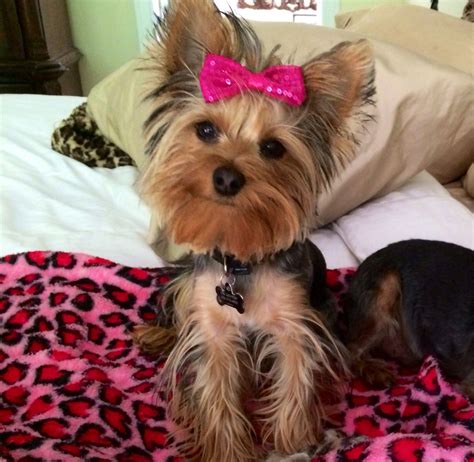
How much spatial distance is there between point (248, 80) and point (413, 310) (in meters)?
0.66

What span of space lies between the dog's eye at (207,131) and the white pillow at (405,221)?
2.17 ft

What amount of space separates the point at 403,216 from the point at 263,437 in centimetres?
74

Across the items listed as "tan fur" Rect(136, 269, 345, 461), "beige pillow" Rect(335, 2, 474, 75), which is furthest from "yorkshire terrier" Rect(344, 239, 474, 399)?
"beige pillow" Rect(335, 2, 474, 75)

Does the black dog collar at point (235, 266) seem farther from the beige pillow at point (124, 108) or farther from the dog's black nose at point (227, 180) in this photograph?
the beige pillow at point (124, 108)

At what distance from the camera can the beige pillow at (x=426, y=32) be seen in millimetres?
2037

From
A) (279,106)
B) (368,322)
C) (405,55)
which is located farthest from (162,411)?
(405,55)

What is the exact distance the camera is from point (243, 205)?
1090 mm

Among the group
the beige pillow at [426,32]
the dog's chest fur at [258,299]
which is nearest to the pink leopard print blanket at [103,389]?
the dog's chest fur at [258,299]

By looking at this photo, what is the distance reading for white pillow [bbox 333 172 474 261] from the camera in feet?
5.36

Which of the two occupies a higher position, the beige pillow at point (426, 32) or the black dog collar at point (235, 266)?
the beige pillow at point (426, 32)

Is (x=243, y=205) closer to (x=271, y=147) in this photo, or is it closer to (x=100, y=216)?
(x=271, y=147)

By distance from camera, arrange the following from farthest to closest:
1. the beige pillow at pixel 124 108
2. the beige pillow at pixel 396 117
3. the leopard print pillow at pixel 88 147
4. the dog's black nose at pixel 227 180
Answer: the leopard print pillow at pixel 88 147 < the beige pillow at pixel 124 108 < the beige pillow at pixel 396 117 < the dog's black nose at pixel 227 180

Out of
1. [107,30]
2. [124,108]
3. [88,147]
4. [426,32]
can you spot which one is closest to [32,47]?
[107,30]

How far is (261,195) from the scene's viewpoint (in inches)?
43.3
